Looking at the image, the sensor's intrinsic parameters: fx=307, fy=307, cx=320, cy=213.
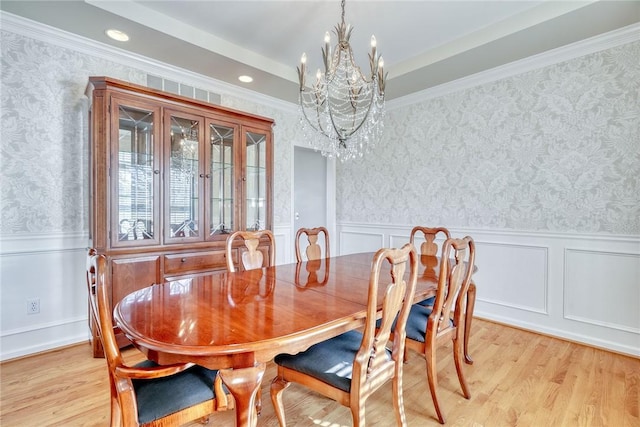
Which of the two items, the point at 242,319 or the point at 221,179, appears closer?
the point at 242,319

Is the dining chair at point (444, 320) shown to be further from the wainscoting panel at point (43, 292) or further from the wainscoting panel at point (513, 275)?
the wainscoting panel at point (43, 292)

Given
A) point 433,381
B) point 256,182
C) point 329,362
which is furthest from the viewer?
point 256,182

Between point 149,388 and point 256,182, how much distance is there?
2.33 metres

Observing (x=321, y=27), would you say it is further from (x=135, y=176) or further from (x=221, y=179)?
(x=135, y=176)

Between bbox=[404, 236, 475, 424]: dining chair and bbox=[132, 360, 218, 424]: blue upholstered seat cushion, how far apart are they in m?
1.10

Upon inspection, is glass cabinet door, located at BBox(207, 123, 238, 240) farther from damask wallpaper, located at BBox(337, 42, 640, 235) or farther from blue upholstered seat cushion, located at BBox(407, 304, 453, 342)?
damask wallpaper, located at BBox(337, 42, 640, 235)

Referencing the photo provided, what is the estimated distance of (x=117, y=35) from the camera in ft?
8.29

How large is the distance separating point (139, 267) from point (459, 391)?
2.47m

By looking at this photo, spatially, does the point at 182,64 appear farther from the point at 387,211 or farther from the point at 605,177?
the point at 605,177

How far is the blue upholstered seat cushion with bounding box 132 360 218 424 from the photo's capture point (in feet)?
3.57

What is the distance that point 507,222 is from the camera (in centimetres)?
314

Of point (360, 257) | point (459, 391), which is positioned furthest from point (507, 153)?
point (459, 391)

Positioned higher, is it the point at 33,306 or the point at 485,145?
the point at 485,145

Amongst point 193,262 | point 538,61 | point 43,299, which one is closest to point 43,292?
point 43,299
